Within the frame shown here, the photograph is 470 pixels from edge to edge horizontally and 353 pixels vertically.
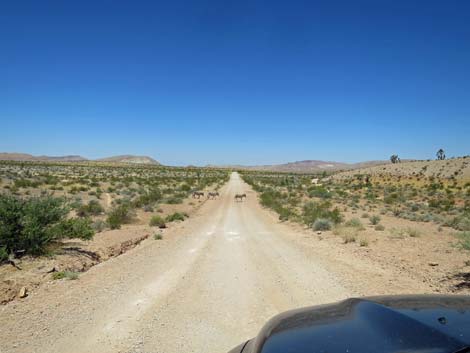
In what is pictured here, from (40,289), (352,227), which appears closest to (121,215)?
(40,289)

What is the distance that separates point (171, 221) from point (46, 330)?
45.7ft

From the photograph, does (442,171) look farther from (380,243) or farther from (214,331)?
(214,331)

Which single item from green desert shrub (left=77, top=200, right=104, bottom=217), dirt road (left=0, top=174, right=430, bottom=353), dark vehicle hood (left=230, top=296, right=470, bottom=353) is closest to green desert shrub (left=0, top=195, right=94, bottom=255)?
dirt road (left=0, top=174, right=430, bottom=353)

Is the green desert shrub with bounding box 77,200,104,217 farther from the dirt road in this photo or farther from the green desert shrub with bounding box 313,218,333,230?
the green desert shrub with bounding box 313,218,333,230

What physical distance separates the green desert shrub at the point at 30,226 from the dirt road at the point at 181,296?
203 cm

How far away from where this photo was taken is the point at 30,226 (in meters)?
9.58

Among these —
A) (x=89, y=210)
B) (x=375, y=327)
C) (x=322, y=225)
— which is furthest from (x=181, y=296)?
(x=89, y=210)

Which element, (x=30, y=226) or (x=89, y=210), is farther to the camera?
(x=89, y=210)

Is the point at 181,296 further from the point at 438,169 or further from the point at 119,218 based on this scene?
the point at 438,169

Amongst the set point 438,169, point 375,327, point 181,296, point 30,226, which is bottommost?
point 181,296

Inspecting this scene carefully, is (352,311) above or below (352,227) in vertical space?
above

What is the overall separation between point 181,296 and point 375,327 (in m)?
5.18

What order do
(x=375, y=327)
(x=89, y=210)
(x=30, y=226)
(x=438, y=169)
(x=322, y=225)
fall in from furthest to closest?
(x=438, y=169) < (x=89, y=210) < (x=322, y=225) < (x=30, y=226) < (x=375, y=327)

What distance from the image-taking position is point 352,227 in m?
16.2
